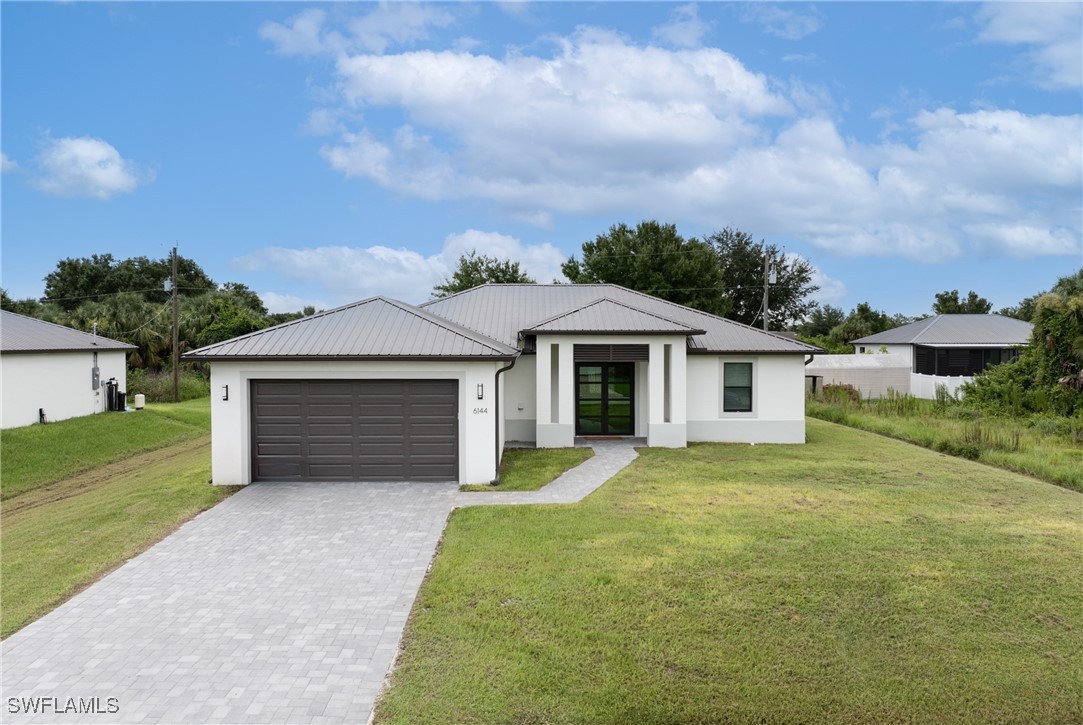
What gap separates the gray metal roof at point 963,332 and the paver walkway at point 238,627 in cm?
3354

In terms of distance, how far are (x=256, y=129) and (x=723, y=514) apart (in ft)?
60.5

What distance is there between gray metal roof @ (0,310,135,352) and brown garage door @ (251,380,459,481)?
12.5 meters

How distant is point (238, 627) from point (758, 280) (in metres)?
54.1

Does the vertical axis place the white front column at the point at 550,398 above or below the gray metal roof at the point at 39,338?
below

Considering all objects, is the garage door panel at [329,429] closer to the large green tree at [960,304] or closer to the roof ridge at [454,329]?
the roof ridge at [454,329]

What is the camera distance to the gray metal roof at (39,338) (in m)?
19.8

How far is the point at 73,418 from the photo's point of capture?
855 inches

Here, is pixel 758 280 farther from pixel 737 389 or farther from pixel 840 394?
pixel 737 389

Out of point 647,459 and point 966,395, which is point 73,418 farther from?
point 966,395

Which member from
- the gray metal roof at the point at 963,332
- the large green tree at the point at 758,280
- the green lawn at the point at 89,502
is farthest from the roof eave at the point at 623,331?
the large green tree at the point at 758,280

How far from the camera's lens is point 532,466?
14.2 meters

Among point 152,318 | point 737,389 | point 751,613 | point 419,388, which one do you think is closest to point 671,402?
point 737,389

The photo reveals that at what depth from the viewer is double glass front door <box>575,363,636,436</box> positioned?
1861cm

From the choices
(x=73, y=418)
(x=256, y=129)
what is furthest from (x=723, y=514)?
(x=73, y=418)
